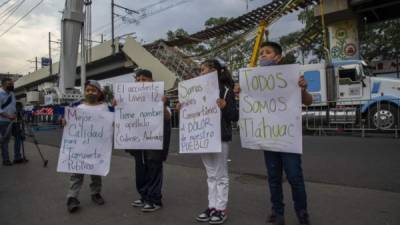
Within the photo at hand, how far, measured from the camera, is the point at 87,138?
516 centimetres

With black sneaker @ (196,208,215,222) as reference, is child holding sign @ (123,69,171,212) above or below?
above

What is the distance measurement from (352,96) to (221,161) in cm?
1192

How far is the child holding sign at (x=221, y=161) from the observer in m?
4.26

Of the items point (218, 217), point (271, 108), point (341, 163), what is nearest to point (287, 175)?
point (271, 108)

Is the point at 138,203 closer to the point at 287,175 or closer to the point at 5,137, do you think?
the point at 287,175

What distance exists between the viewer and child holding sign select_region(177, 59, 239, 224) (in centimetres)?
426

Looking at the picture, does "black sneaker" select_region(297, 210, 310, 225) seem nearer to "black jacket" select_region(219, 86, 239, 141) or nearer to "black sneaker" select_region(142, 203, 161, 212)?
"black jacket" select_region(219, 86, 239, 141)

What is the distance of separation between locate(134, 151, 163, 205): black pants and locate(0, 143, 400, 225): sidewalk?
202mm

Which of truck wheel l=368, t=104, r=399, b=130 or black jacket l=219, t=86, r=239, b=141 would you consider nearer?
black jacket l=219, t=86, r=239, b=141

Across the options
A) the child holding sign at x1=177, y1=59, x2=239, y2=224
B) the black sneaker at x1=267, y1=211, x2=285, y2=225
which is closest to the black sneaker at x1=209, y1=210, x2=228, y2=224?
the child holding sign at x1=177, y1=59, x2=239, y2=224

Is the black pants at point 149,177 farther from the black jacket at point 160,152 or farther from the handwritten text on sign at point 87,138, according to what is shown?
the handwritten text on sign at point 87,138

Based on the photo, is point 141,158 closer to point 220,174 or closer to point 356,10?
point 220,174

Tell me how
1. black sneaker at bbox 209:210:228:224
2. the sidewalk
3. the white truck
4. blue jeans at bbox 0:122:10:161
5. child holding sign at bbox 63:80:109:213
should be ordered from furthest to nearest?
the white truck → blue jeans at bbox 0:122:10:161 → child holding sign at bbox 63:80:109:213 → the sidewalk → black sneaker at bbox 209:210:228:224

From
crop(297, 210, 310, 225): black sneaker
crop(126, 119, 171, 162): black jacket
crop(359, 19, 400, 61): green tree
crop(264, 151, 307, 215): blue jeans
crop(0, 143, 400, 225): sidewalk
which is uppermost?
crop(359, 19, 400, 61): green tree
